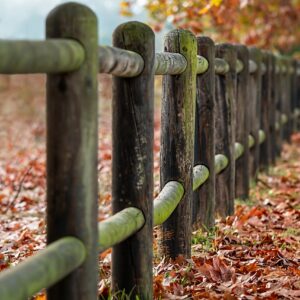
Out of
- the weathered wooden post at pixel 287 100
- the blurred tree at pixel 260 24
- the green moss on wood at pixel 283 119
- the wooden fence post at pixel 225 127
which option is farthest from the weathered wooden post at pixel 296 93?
the wooden fence post at pixel 225 127

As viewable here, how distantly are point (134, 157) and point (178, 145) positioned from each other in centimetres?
100

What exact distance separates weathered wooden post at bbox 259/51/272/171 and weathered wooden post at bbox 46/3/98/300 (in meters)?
5.92

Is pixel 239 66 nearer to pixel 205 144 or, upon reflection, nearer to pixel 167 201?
pixel 205 144

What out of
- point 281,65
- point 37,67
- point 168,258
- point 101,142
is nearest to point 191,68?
Result: point 168,258

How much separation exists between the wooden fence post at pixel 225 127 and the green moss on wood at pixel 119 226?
264 centimetres

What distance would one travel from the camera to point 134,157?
10.8ft

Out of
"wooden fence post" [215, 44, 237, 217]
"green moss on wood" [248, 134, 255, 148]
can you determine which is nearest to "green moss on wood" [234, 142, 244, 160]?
"wooden fence post" [215, 44, 237, 217]

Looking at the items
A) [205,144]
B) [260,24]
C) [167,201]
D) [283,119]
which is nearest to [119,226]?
[167,201]

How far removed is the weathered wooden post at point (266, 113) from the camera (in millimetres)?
8422

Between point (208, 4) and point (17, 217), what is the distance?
357 centimetres

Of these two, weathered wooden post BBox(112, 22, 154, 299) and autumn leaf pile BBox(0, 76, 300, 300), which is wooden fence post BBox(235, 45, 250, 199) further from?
weathered wooden post BBox(112, 22, 154, 299)

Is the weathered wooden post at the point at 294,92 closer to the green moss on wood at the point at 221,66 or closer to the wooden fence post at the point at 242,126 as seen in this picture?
the wooden fence post at the point at 242,126

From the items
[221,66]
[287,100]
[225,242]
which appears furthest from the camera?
[287,100]

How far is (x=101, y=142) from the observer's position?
1138cm
